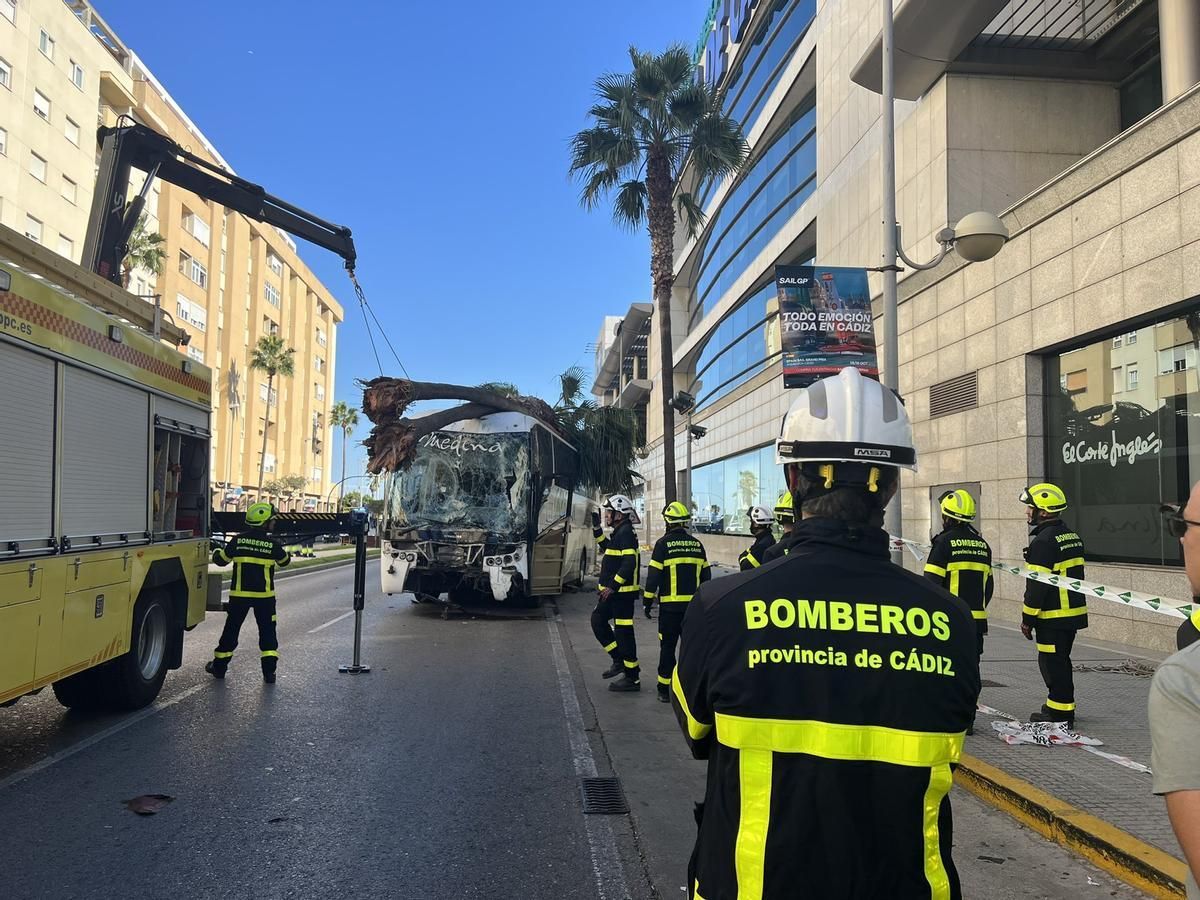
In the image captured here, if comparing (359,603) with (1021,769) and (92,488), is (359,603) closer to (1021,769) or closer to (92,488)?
(92,488)

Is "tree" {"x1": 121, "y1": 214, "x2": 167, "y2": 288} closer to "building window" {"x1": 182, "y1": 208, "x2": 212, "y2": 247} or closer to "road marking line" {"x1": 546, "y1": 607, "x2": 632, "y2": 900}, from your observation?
"building window" {"x1": 182, "y1": 208, "x2": 212, "y2": 247}

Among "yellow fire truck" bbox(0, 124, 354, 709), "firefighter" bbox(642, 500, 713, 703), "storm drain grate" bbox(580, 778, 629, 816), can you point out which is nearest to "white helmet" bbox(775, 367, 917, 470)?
"storm drain grate" bbox(580, 778, 629, 816)

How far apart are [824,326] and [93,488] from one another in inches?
326

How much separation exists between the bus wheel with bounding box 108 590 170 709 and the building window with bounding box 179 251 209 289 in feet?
185

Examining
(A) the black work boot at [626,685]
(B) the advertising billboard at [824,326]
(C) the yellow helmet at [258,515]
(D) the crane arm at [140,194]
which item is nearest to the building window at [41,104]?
(D) the crane arm at [140,194]

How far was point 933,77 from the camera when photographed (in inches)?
614

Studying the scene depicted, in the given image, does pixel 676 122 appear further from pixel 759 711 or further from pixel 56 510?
pixel 759 711

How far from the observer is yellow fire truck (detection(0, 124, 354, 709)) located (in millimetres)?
5414

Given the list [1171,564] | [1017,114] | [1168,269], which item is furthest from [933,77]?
[1171,564]

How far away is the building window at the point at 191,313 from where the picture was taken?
56656 millimetres

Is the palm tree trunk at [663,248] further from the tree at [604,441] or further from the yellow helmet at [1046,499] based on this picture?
the yellow helmet at [1046,499]

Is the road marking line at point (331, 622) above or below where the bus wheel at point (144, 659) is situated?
below

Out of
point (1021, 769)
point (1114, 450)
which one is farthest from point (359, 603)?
point (1114, 450)

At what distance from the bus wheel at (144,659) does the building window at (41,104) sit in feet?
134
